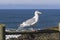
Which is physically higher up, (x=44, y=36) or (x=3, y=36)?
(x=3, y=36)

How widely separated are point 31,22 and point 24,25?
0.51m

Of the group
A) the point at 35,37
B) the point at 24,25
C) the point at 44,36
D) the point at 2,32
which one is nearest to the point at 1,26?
the point at 2,32

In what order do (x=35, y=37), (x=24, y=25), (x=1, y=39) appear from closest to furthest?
(x=1, y=39) < (x=24, y=25) < (x=35, y=37)

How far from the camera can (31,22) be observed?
1070 centimetres

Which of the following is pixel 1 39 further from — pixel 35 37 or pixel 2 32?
pixel 35 37

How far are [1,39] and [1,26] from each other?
0.32 m

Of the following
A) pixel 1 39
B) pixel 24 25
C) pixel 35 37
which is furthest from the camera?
pixel 35 37

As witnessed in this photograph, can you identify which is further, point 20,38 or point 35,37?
point 35,37

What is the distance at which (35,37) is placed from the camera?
13242 millimetres

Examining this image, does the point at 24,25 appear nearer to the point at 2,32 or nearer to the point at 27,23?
the point at 27,23

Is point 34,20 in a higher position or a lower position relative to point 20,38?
higher

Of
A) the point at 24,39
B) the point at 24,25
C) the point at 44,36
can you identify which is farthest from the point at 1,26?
the point at 44,36

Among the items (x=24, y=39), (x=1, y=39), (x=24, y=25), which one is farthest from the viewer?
(x=24, y=39)

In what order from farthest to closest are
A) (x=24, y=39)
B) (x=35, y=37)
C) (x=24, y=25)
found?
1. (x=35, y=37)
2. (x=24, y=39)
3. (x=24, y=25)
